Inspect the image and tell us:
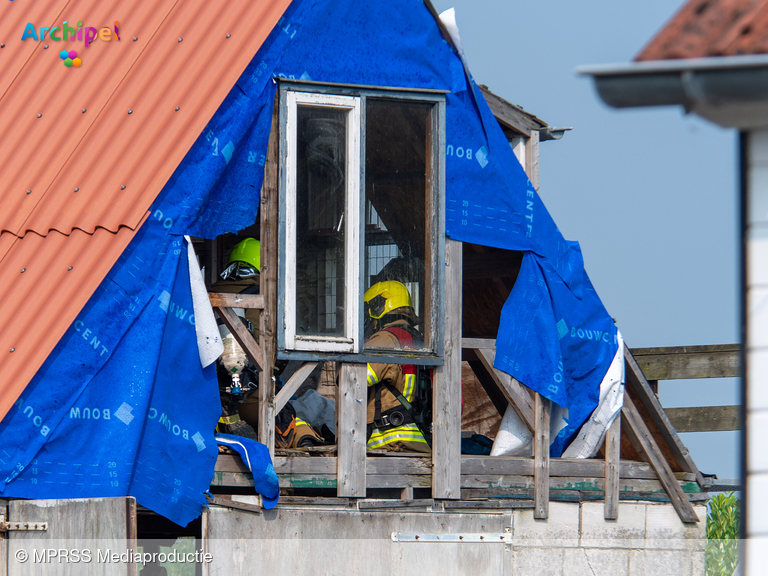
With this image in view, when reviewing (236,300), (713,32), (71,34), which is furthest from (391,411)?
(713,32)

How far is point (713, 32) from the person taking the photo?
378 centimetres

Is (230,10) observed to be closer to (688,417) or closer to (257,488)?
(257,488)

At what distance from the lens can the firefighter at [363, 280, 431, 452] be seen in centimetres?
859

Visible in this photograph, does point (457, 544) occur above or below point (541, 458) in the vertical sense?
below

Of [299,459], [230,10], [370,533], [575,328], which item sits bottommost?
[370,533]

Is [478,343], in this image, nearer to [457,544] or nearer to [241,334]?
[457,544]

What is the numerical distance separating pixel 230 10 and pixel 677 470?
5526 mm

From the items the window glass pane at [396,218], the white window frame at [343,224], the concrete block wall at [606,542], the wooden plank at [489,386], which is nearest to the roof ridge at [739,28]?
the white window frame at [343,224]

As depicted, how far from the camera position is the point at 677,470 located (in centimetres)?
1019

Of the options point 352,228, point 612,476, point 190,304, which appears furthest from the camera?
point 612,476

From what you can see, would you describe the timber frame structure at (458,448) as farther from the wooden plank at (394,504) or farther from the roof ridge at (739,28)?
the roof ridge at (739,28)

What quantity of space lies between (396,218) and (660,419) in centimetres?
318

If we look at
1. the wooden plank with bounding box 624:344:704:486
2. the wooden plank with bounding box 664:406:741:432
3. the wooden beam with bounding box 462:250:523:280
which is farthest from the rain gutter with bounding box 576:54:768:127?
the wooden plank with bounding box 664:406:741:432

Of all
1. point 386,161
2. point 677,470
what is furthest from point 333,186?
point 677,470
